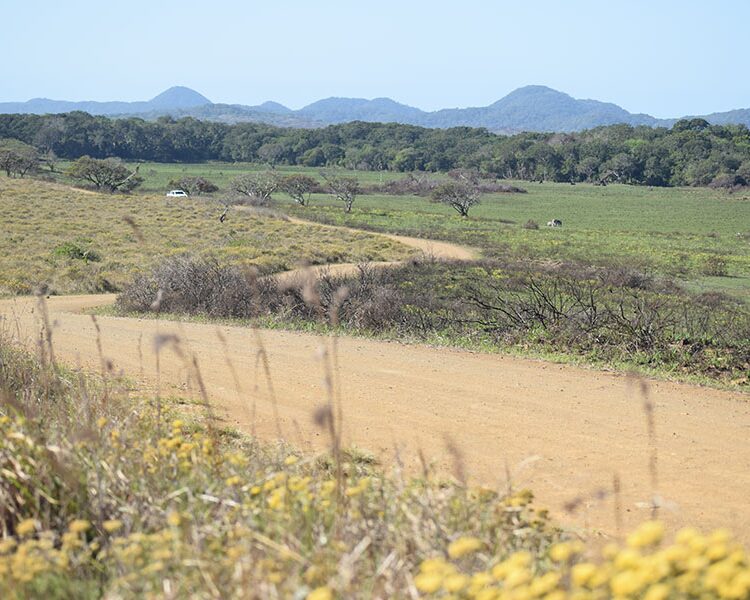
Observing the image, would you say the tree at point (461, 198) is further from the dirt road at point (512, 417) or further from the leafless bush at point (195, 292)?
the dirt road at point (512, 417)

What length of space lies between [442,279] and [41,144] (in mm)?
119049

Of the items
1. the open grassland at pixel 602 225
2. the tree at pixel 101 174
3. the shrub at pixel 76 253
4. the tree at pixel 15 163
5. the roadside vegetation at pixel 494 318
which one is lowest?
the open grassland at pixel 602 225

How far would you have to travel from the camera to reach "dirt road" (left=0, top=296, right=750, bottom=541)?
8117 mm

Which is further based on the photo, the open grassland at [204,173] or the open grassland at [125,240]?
the open grassland at [204,173]

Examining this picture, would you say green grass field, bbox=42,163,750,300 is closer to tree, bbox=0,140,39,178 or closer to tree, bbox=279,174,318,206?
tree, bbox=279,174,318,206

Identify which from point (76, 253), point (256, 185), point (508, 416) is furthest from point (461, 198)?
point (508, 416)

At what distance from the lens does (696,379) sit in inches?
515

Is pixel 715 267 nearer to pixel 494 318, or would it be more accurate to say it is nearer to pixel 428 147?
pixel 494 318

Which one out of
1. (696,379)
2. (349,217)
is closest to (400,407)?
(696,379)

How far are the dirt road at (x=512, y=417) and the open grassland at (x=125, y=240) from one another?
1342 cm

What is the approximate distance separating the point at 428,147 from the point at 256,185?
85.5m

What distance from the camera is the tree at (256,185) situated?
80.4 metres

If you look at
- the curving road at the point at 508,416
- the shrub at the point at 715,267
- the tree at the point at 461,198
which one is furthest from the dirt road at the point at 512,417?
the tree at the point at 461,198

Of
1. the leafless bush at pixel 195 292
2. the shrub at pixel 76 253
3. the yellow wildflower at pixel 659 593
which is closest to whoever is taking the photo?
the yellow wildflower at pixel 659 593
